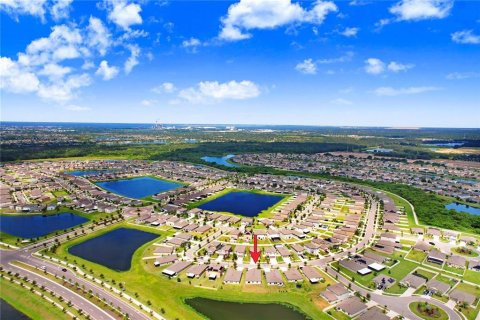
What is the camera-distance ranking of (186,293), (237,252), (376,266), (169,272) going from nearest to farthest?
(186,293) → (169,272) → (376,266) → (237,252)

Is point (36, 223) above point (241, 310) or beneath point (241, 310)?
above

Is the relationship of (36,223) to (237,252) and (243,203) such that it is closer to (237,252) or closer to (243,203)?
(237,252)

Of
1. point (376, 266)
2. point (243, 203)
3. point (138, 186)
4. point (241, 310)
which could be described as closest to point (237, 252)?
point (241, 310)

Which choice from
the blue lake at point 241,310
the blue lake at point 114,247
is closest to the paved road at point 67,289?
the blue lake at point 114,247

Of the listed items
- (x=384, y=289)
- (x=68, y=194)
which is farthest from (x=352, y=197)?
(x=68, y=194)

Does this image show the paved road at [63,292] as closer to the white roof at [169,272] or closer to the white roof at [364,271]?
the white roof at [169,272]

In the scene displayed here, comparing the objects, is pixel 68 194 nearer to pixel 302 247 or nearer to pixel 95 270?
pixel 95 270
